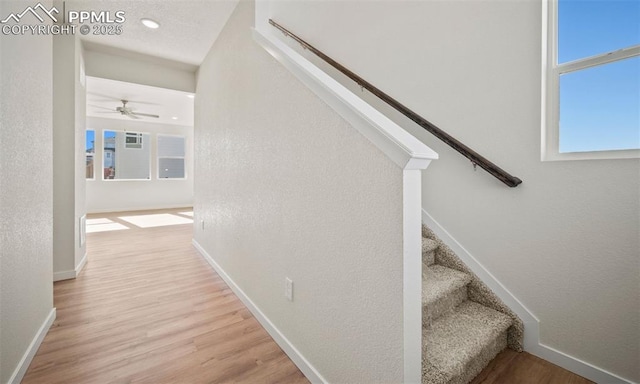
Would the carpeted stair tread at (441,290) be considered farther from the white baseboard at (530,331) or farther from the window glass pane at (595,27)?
the window glass pane at (595,27)

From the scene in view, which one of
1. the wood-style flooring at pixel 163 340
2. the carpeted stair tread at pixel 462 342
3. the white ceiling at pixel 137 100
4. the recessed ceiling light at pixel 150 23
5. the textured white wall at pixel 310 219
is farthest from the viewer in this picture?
the white ceiling at pixel 137 100

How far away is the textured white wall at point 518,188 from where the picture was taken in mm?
1347

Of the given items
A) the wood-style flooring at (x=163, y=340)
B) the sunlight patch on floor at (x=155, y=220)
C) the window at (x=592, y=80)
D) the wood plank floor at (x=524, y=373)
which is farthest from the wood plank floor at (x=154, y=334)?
the sunlight patch on floor at (x=155, y=220)

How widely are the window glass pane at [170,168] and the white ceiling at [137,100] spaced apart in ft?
4.78

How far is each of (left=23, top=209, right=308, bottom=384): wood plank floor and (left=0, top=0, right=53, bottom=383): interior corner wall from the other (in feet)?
0.72

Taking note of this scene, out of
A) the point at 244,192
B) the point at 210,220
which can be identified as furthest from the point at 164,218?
the point at 244,192

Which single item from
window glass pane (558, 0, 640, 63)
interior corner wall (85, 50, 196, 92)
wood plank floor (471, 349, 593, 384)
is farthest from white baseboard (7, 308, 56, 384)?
window glass pane (558, 0, 640, 63)

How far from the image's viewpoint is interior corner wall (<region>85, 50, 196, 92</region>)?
3.33 metres

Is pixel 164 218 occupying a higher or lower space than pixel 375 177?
lower

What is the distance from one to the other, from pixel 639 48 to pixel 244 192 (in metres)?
2.47

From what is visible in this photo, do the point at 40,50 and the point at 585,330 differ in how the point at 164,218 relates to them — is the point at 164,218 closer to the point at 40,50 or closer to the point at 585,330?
the point at 40,50

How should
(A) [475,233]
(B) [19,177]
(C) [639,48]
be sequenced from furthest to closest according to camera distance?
(A) [475,233], (B) [19,177], (C) [639,48]

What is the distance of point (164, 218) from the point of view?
6.54 m

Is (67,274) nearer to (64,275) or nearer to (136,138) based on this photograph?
(64,275)
